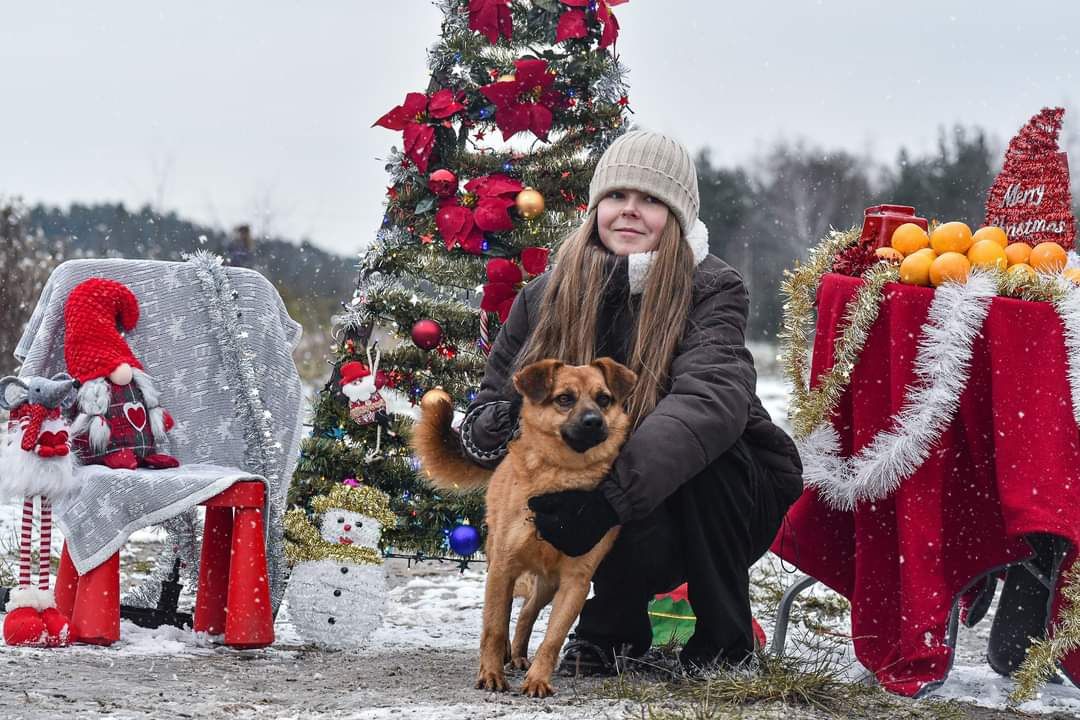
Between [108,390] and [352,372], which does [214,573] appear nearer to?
[108,390]

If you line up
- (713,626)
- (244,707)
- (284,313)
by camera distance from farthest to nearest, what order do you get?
(284,313)
(713,626)
(244,707)

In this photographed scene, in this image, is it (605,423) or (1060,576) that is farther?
(1060,576)

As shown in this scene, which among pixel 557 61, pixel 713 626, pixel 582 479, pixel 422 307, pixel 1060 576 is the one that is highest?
pixel 557 61

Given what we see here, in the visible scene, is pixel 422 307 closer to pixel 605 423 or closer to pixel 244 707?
pixel 605 423

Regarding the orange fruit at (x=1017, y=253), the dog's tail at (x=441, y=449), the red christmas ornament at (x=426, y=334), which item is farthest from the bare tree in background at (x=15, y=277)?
the orange fruit at (x=1017, y=253)

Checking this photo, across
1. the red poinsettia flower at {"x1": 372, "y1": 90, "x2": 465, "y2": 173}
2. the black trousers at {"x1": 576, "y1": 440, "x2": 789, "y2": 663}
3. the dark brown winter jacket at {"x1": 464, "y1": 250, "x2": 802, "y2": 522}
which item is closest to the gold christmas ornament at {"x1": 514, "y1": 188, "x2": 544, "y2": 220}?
the red poinsettia flower at {"x1": 372, "y1": 90, "x2": 465, "y2": 173}

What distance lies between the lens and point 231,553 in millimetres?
3758

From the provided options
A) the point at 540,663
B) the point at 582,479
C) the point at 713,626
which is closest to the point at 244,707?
the point at 540,663

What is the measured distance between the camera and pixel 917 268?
340 cm

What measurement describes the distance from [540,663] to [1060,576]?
164 cm

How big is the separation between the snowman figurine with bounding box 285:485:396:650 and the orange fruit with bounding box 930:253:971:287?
2213 millimetres

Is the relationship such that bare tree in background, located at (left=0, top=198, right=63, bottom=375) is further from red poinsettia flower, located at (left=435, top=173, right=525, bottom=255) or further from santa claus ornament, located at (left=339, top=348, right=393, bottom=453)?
red poinsettia flower, located at (left=435, top=173, right=525, bottom=255)

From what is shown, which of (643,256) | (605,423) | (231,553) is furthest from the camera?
(231,553)

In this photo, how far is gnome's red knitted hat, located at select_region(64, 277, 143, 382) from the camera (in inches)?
145
